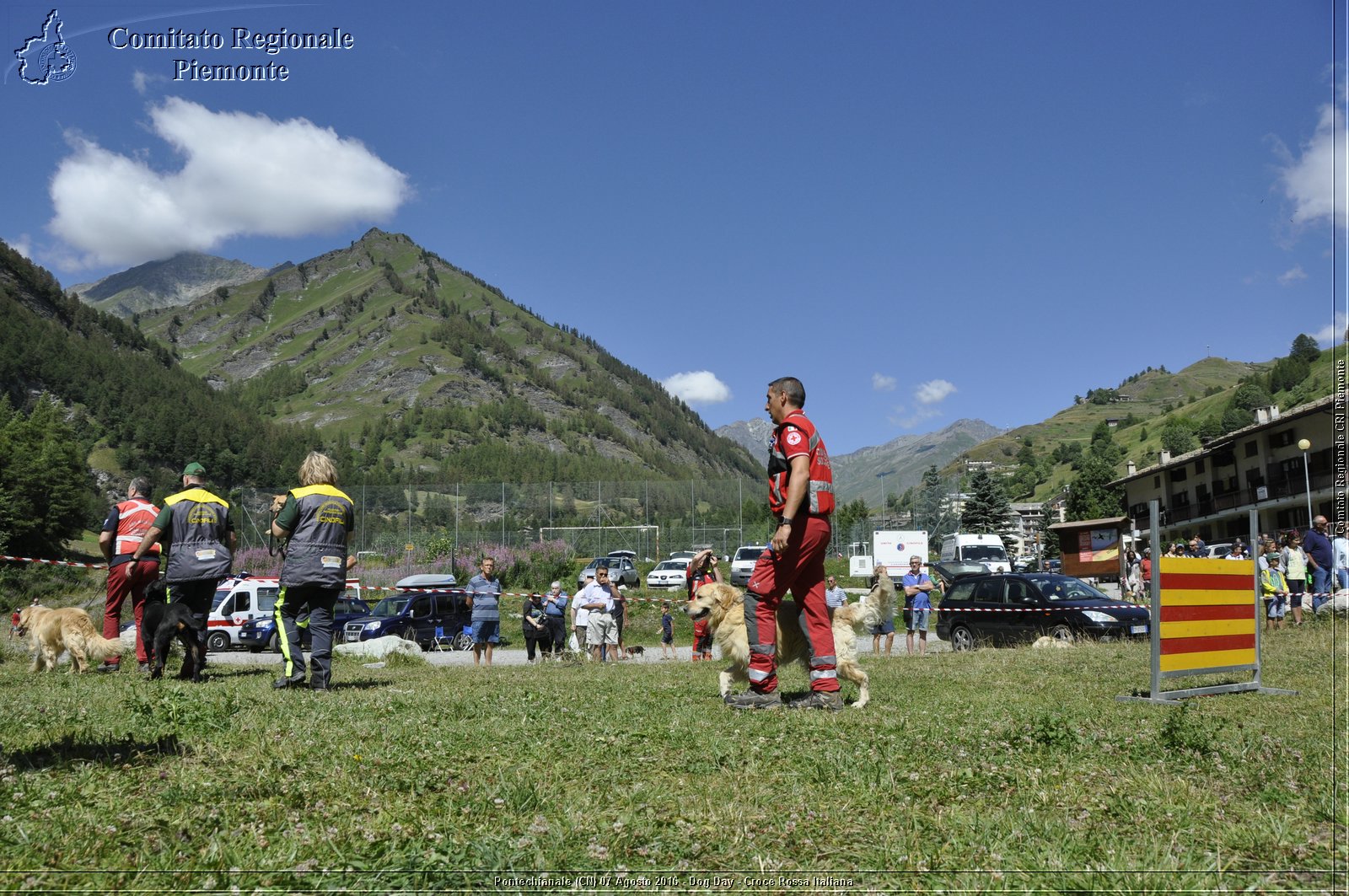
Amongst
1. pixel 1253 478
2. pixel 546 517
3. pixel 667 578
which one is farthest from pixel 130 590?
pixel 1253 478

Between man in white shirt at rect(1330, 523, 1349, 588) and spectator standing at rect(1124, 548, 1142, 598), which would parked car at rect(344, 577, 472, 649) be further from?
spectator standing at rect(1124, 548, 1142, 598)

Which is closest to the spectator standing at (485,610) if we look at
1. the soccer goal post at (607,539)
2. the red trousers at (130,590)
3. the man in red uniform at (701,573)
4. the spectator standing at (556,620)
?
the spectator standing at (556,620)

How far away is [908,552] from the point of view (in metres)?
40.1

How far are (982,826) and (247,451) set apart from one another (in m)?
120

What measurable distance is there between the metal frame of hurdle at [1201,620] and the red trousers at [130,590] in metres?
8.61

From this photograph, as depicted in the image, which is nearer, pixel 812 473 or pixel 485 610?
pixel 812 473

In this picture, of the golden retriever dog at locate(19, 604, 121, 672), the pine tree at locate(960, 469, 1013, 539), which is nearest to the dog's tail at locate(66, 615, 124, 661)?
the golden retriever dog at locate(19, 604, 121, 672)

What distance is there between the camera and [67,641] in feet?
30.0

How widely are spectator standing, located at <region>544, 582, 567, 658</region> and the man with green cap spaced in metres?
11.1

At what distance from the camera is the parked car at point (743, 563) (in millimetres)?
37125

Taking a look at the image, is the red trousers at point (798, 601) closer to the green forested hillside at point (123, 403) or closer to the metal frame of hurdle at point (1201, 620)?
the metal frame of hurdle at point (1201, 620)

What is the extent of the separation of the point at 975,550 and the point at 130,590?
38139 mm

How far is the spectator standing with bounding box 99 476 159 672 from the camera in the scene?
28.3ft

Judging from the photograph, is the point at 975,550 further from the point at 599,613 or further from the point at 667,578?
the point at 599,613
